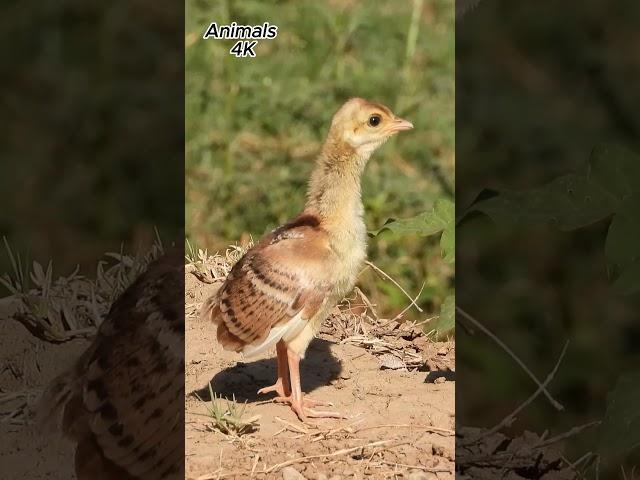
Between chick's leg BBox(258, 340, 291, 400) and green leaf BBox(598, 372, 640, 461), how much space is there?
Result: 0.50m

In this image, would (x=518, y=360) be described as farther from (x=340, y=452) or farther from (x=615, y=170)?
(x=340, y=452)

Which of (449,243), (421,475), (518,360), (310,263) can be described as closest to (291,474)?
(421,475)

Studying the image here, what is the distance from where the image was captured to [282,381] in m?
2.42

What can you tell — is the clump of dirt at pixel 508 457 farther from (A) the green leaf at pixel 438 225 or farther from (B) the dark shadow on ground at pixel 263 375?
(A) the green leaf at pixel 438 225

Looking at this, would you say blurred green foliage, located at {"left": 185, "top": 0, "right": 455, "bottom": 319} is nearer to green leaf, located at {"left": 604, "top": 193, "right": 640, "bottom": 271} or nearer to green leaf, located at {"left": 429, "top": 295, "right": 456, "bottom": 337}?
green leaf, located at {"left": 429, "top": 295, "right": 456, "bottom": 337}

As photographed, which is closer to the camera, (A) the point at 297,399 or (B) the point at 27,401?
(A) the point at 297,399

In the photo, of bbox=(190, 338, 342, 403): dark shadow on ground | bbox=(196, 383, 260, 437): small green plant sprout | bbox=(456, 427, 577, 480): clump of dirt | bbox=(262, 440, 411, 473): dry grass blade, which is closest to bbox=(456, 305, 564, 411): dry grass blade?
bbox=(456, 427, 577, 480): clump of dirt

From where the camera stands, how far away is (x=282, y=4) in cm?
236

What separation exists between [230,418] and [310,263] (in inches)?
10.7

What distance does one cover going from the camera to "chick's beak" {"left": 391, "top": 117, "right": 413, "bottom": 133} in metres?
2.36

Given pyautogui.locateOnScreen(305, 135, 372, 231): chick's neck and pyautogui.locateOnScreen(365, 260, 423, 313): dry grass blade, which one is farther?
pyautogui.locateOnScreen(365, 260, 423, 313): dry grass blade

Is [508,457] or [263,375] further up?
[263,375]

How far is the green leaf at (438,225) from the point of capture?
2.38 meters

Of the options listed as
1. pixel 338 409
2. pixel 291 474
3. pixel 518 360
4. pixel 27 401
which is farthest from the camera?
pixel 518 360
